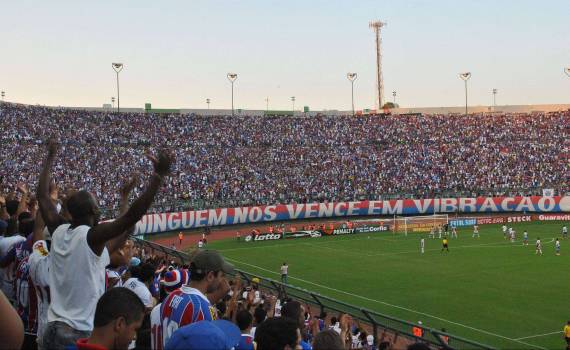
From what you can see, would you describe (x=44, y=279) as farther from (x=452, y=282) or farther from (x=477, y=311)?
(x=452, y=282)

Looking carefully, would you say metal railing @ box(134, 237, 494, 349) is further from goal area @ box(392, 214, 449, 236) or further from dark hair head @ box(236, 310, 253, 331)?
goal area @ box(392, 214, 449, 236)

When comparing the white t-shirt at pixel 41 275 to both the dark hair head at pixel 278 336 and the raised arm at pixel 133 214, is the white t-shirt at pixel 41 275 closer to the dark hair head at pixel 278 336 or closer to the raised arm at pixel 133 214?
the raised arm at pixel 133 214

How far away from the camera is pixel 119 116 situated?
7169 centimetres

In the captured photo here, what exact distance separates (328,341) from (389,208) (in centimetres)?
6110

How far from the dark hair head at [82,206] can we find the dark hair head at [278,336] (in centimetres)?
225

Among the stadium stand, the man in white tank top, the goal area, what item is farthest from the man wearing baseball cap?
the goal area

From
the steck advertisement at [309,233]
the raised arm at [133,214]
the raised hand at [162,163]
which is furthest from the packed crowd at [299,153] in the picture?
the raised hand at [162,163]

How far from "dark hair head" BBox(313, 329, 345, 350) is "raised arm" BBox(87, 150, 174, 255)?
1.86 meters

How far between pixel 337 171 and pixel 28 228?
202ft

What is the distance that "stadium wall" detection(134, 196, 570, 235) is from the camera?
58.8m

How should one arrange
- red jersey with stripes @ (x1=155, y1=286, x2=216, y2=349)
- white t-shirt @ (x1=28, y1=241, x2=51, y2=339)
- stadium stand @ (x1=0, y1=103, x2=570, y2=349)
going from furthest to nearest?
stadium stand @ (x1=0, y1=103, x2=570, y2=349) → white t-shirt @ (x1=28, y1=241, x2=51, y2=339) → red jersey with stripes @ (x1=155, y1=286, x2=216, y2=349)

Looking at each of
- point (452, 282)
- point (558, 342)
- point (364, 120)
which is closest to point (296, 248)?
point (452, 282)

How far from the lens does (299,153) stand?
239 feet

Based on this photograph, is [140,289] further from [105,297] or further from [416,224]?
[416,224]
